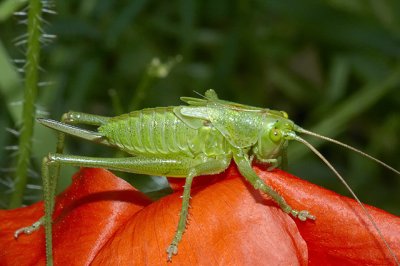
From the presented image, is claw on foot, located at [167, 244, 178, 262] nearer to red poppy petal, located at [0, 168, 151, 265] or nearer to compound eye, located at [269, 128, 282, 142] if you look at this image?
red poppy petal, located at [0, 168, 151, 265]

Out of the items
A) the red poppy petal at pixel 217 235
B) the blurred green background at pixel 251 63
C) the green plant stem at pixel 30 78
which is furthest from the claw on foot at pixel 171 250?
the blurred green background at pixel 251 63

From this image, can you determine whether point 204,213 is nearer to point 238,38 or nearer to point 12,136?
point 12,136

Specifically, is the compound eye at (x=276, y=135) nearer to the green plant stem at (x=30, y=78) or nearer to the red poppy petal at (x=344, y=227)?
the red poppy petal at (x=344, y=227)

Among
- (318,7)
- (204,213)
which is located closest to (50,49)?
(318,7)

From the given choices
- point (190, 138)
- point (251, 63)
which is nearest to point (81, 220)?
point (190, 138)

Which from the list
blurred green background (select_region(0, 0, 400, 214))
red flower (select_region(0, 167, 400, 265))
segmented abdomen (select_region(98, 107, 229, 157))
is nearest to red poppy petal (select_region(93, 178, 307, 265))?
red flower (select_region(0, 167, 400, 265))

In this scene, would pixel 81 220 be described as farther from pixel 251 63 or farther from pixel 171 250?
pixel 251 63

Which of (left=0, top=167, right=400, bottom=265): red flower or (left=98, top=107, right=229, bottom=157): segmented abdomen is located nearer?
(left=0, top=167, right=400, bottom=265): red flower
